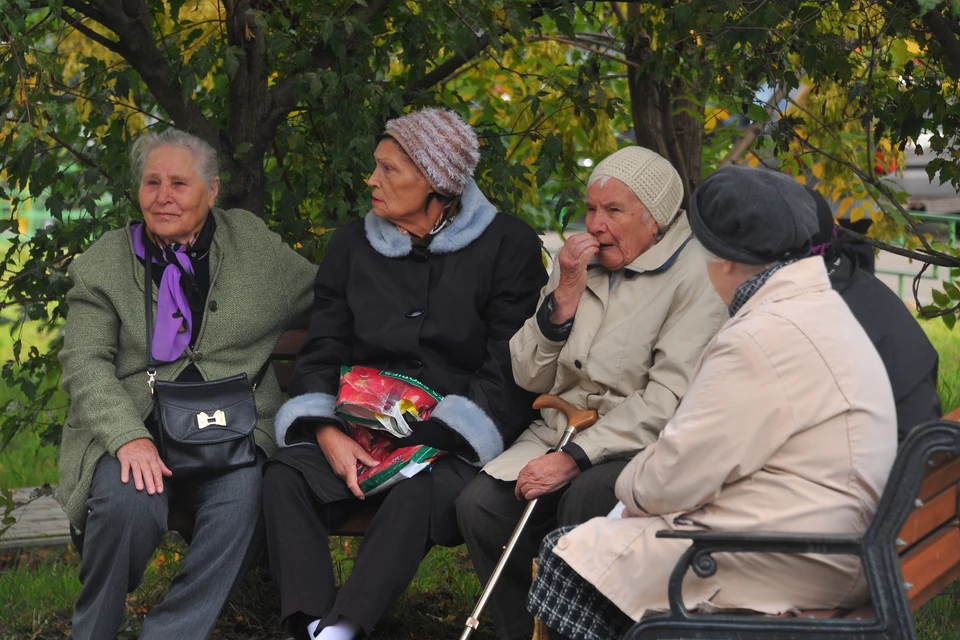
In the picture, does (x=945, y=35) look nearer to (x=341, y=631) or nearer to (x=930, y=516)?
(x=930, y=516)

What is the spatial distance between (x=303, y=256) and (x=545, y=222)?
1578 mm

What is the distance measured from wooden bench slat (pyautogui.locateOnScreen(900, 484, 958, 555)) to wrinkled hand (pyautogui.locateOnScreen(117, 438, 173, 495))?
220 centimetres

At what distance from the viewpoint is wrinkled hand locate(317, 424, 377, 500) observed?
13.2 ft

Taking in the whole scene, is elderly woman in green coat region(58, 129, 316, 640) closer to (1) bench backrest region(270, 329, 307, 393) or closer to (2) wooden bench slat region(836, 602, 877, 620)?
(1) bench backrest region(270, 329, 307, 393)

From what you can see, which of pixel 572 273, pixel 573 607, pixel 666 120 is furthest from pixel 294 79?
pixel 573 607

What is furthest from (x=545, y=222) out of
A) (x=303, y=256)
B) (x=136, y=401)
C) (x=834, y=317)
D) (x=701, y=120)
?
(x=834, y=317)

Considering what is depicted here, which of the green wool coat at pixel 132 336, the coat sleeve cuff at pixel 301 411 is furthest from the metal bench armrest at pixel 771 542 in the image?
the green wool coat at pixel 132 336

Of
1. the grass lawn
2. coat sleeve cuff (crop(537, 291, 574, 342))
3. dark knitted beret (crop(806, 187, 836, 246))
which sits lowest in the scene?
the grass lawn

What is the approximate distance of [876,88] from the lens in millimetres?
4781

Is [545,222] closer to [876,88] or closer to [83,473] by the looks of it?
[876,88]

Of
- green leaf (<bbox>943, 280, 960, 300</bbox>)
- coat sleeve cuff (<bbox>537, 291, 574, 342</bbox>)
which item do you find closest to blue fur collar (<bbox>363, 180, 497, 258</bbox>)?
coat sleeve cuff (<bbox>537, 291, 574, 342</bbox>)

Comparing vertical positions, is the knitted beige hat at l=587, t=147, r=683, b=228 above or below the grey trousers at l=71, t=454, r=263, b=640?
above

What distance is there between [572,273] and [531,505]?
2.33 ft

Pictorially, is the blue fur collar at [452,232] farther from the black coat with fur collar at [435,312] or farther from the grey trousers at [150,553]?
the grey trousers at [150,553]
